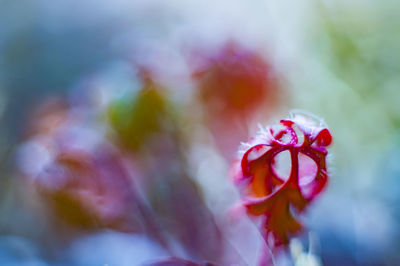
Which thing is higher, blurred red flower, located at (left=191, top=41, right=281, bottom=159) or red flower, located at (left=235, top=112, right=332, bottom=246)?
blurred red flower, located at (left=191, top=41, right=281, bottom=159)

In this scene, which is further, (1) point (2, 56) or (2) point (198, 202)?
(1) point (2, 56)

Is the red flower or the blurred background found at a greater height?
the blurred background

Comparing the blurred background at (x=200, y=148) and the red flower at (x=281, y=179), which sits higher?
the blurred background at (x=200, y=148)

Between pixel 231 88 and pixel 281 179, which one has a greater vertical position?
pixel 231 88

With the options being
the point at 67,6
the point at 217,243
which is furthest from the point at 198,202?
the point at 67,6

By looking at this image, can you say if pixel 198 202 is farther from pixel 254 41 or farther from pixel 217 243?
pixel 254 41
